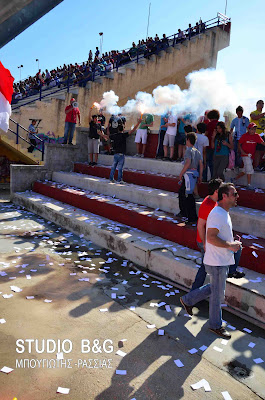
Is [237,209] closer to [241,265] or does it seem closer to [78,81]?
[241,265]

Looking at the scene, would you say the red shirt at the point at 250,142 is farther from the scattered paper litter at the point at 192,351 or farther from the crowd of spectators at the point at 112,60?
the crowd of spectators at the point at 112,60

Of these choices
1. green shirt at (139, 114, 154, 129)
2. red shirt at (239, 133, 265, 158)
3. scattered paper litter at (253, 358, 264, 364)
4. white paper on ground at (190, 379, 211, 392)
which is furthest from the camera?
green shirt at (139, 114, 154, 129)

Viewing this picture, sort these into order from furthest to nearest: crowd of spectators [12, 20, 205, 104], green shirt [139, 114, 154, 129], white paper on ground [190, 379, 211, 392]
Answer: crowd of spectators [12, 20, 205, 104], green shirt [139, 114, 154, 129], white paper on ground [190, 379, 211, 392]

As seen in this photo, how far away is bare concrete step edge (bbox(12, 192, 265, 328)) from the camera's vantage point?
4.46 metres

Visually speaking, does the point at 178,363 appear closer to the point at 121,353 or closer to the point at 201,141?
the point at 121,353

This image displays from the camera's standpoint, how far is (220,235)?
12.6ft

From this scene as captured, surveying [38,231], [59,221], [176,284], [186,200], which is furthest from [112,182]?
[176,284]

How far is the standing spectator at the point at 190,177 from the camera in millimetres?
6395

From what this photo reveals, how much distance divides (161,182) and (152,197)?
3.27ft

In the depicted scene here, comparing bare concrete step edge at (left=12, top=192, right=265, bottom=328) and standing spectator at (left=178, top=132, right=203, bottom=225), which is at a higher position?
standing spectator at (left=178, top=132, right=203, bottom=225)

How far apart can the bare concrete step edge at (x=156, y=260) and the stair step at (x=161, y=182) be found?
205cm

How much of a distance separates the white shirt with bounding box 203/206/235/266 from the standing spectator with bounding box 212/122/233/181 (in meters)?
4.08

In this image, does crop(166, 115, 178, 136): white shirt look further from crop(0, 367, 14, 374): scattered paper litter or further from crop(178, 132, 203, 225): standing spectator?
crop(0, 367, 14, 374): scattered paper litter

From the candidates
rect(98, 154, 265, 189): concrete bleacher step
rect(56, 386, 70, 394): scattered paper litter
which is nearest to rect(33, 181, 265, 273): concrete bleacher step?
rect(98, 154, 265, 189): concrete bleacher step
